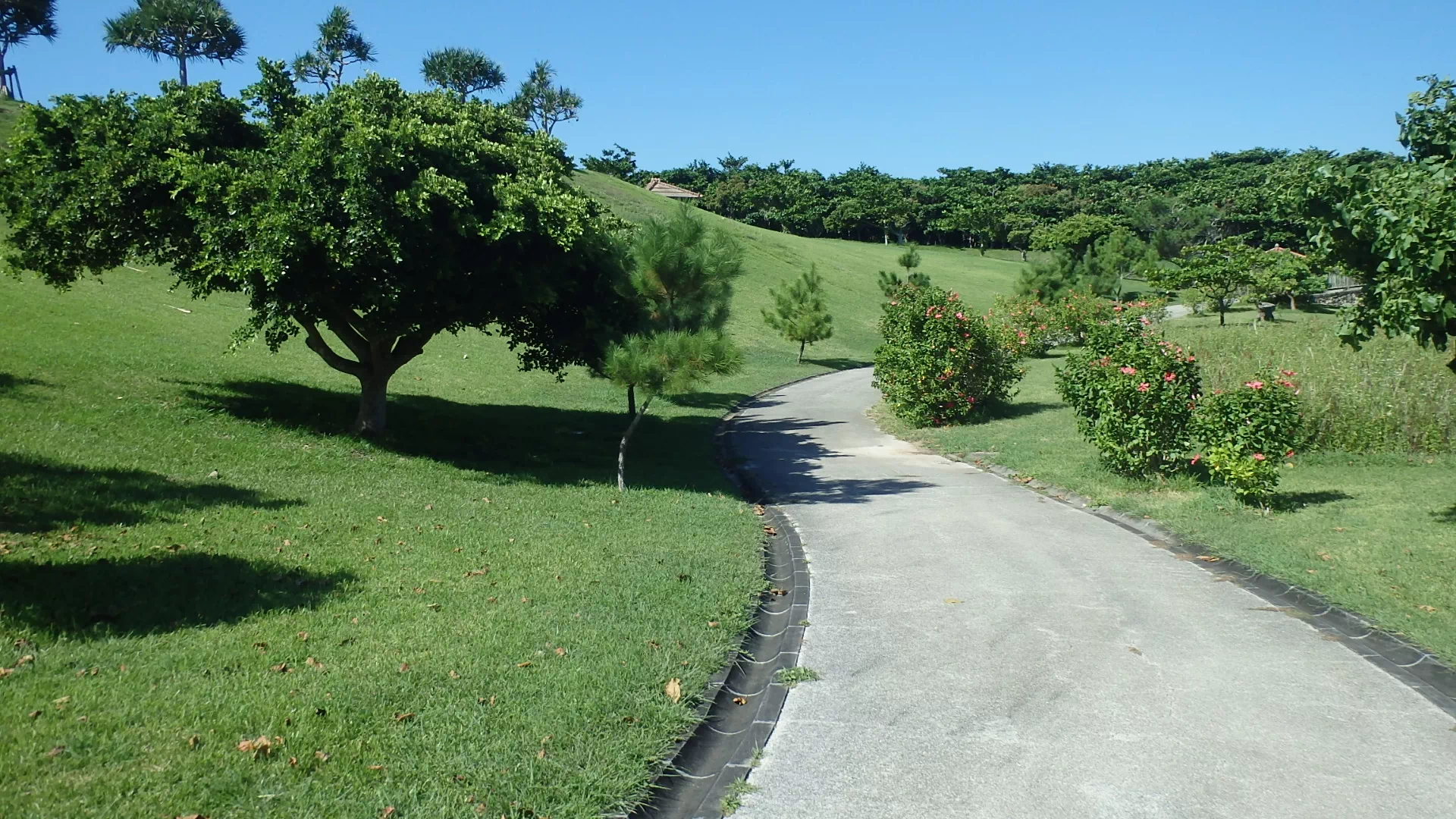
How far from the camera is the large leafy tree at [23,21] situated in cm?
5569

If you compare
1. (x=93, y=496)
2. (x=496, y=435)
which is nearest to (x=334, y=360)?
(x=496, y=435)

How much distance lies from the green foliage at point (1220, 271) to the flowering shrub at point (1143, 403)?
3289 cm

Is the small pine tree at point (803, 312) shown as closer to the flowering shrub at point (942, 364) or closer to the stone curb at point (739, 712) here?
the flowering shrub at point (942, 364)

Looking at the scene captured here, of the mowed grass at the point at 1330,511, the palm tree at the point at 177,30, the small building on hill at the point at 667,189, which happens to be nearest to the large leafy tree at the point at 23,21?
the palm tree at the point at 177,30

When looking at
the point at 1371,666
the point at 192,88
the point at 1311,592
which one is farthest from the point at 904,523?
the point at 192,88

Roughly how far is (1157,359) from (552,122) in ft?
254

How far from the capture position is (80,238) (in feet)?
44.5

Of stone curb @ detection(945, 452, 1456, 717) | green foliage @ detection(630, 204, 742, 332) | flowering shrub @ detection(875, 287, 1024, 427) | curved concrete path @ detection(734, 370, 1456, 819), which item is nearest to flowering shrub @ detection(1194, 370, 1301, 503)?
stone curb @ detection(945, 452, 1456, 717)

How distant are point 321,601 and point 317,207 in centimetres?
635

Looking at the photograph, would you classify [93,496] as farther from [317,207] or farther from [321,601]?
[317,207]

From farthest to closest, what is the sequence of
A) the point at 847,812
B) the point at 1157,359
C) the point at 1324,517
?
the point at 1157,359
the point at 1324,517
the point at 847,812

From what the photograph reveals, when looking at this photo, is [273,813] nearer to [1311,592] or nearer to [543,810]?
[543,810]

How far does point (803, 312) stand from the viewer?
3812 centimetres

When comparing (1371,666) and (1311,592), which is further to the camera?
(1311,592)
